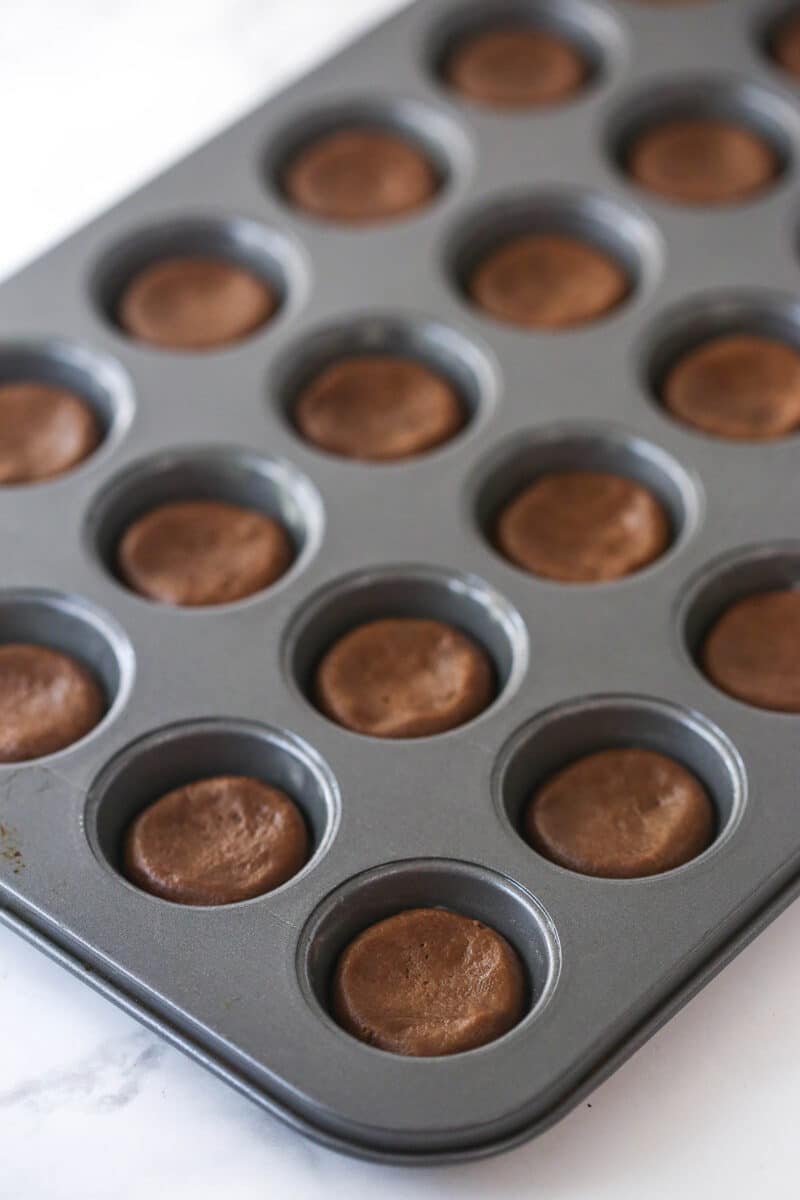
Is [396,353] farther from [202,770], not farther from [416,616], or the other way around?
[202,770]

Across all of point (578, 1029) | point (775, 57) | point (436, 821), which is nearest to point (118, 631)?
point (436, 821)

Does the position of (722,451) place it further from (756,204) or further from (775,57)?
(775,57)

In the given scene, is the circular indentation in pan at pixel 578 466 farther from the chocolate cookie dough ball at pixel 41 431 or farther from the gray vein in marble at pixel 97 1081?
the gray vein in marble at pixel 97 1081

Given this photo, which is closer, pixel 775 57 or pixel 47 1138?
pixel 47 1138

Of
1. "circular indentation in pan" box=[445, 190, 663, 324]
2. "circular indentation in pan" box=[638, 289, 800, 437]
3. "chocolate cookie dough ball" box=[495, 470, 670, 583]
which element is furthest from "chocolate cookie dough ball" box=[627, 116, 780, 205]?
"chocolate cookie dough ball" box=[495, 470, 670, 583]

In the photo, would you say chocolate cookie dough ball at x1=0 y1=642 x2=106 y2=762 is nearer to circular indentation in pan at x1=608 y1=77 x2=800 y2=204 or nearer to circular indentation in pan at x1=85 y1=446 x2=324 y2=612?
circular indentation in pan at x1=85 y1=446 x2=324 y2=612

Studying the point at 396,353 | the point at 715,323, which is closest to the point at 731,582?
the point at 715,323
